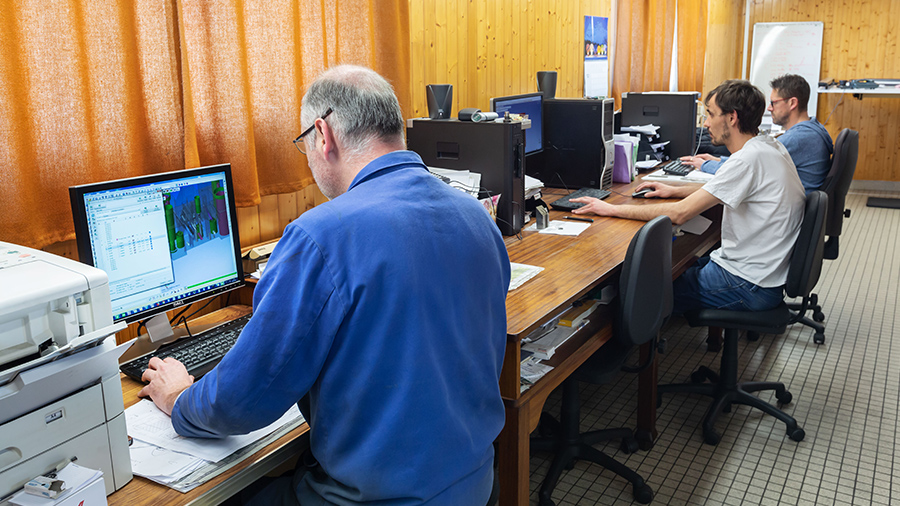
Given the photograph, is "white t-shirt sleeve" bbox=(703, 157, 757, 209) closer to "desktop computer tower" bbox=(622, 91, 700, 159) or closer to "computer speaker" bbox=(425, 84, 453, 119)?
"computer speaker" bbox=(425, 84, 453, 119)

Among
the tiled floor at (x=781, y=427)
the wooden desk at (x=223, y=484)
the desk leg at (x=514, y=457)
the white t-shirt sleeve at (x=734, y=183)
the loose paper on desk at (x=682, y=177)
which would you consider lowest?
the tiled floor at (x=781, y=427)

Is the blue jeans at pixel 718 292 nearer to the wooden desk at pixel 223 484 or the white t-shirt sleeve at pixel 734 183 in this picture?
the white t-shirt sleeve at pixel 734 183

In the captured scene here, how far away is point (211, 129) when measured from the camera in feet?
6.66

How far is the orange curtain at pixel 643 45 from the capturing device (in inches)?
195

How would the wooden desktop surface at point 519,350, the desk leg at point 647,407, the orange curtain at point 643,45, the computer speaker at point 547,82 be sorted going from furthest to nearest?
the orange curtain at point 643,45 < the computer speaker at point 547,82 < the desk leg at point 647,407 < the wooden desktop surface at point 519,350

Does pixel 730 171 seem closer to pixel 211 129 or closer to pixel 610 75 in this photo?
pixel 211 129

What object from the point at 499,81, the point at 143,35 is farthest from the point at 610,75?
the point at 143,35

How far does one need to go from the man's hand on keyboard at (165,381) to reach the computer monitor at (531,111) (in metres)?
1.97

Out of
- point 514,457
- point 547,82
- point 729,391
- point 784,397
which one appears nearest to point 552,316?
point 514,457

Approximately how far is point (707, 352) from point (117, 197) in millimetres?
2934

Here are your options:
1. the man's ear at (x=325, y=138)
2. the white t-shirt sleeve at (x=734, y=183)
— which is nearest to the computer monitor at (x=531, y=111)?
the white t-shirt sleeve at (x=734, y=183)

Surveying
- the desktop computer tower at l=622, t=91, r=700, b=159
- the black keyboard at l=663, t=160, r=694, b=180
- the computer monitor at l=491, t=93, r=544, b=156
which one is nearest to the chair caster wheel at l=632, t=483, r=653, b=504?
the computer monitor at l=491, t=93, r=544, b=156

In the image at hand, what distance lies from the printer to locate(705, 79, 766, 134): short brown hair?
245 cm

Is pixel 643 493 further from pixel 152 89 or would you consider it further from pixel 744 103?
pixel 152 89
